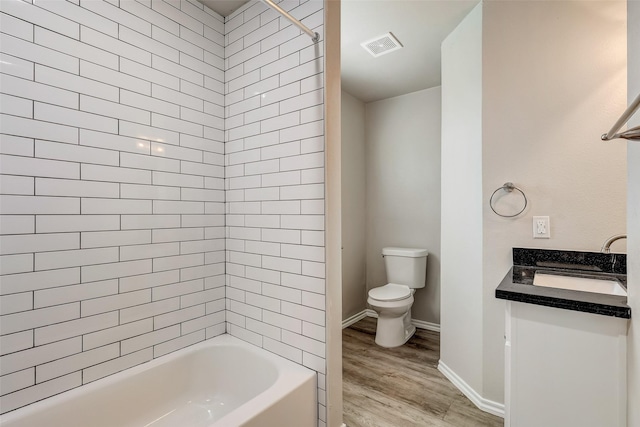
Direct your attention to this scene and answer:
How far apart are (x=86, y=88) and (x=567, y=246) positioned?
2.61 m

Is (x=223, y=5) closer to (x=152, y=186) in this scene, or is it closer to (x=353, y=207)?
(x=152, y=186)

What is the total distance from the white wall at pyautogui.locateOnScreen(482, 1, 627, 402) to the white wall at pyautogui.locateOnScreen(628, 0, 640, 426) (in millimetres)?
780

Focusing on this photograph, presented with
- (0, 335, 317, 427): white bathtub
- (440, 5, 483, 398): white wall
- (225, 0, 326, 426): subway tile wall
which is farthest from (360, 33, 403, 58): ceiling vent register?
(0, 335, 317, 427): white bathtub

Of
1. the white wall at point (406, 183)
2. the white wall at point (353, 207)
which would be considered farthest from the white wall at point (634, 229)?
the white wall at point (353, 207)

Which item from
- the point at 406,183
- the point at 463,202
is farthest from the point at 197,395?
the point at 406,183

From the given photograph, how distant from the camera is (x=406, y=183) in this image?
3.38m

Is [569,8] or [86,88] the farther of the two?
[569,8]

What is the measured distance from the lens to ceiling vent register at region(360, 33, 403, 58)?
7.56 feet

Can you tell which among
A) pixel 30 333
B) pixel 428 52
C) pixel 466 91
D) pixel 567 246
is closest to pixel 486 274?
pixel 567 246

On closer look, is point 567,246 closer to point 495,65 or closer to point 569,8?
point 495,65

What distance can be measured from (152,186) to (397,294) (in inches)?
86.6

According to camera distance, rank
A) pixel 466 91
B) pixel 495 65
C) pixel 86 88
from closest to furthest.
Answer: pixel 86 88
pixel 495 65
pixel 466 91

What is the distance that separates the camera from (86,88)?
1.37 m

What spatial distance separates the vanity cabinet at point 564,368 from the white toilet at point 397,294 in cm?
151
